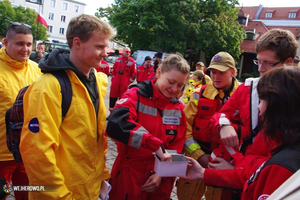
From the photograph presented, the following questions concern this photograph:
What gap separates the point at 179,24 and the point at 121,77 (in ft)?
68.5

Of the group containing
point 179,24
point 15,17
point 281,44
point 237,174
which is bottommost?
point 237,174

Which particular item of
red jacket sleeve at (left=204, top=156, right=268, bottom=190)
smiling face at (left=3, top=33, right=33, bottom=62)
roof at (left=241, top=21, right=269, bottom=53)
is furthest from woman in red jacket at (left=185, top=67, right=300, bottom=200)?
roof at (left=241, top=21, right=269, bottom=53)

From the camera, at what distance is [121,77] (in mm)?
9539

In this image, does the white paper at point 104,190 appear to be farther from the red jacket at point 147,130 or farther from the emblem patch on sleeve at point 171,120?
the emblem patch on sleeve at point 171,120

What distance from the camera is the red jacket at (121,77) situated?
9312mm

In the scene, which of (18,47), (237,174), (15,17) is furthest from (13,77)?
(15,17)

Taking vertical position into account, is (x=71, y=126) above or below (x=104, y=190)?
above

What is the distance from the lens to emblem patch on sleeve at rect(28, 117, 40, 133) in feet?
5.70

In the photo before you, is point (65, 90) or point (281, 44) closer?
point (65, 90)

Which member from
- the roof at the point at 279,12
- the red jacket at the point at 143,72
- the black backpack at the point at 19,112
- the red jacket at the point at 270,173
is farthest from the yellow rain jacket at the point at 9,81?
the roof at the point at 279,12

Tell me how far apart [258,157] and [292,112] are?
0.64 meters

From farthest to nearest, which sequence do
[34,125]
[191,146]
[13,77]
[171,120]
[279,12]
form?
[279,12], [13,77], [191,146], [171,120], [34,125]

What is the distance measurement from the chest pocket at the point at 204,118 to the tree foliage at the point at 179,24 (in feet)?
84.6

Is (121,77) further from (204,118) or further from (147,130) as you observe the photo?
(147,130)
